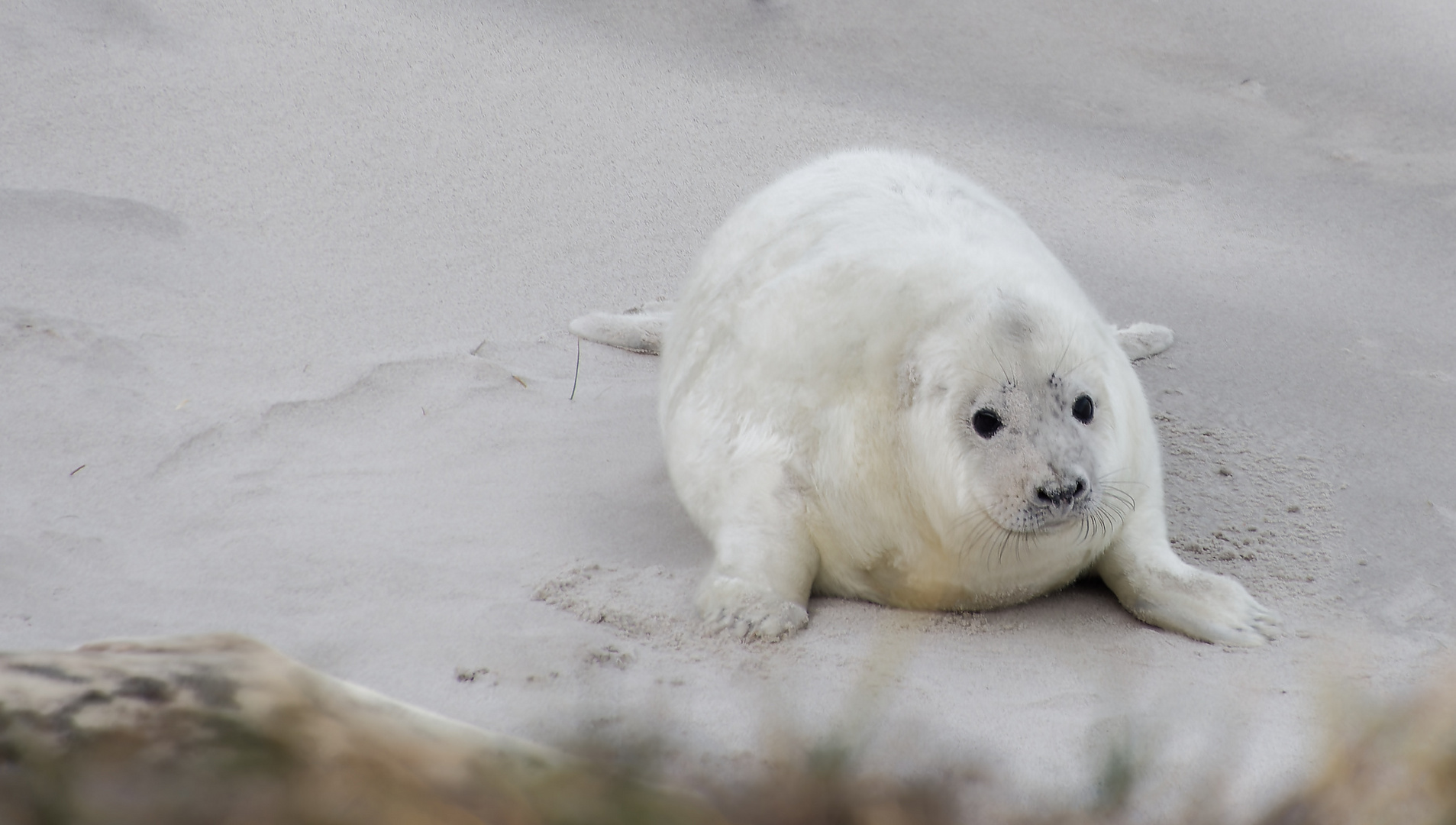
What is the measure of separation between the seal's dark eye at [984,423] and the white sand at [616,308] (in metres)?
0.45

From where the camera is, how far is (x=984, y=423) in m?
2.76

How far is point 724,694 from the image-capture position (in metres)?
2.41

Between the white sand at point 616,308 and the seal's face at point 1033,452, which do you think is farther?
the seal's face at point 1033,452

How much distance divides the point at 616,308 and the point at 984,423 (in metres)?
2.46

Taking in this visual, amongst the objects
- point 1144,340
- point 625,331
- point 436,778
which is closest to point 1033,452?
point 436,778

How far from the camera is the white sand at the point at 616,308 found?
2.55 m

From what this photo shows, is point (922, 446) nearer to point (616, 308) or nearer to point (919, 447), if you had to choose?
point (919, 447)

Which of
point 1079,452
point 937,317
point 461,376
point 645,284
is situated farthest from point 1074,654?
point 645,284

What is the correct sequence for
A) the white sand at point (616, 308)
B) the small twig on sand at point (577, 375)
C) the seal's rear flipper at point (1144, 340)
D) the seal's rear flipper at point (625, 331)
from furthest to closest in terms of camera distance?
the seal's rear flipper at point (625, 331) → the seal's rear flipper at point (1144, 340) → the small twig on sand at point (577, 375) → the white sand at point (616, 308)

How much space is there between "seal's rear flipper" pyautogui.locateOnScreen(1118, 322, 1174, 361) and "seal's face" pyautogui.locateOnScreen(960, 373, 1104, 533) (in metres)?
1.83

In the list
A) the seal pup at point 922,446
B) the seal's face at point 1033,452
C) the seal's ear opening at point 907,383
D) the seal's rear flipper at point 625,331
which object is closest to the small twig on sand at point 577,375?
the seal's rear flipper at point 625,331

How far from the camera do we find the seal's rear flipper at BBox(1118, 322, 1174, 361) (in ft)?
14.8

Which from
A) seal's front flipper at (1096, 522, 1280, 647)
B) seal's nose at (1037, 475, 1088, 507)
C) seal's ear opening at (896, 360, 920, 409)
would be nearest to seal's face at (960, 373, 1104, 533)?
seal's nose at (1037, 475, 1088, 507)

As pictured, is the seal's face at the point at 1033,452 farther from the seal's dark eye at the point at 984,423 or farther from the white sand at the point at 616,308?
the white sand at the point at 616,308
